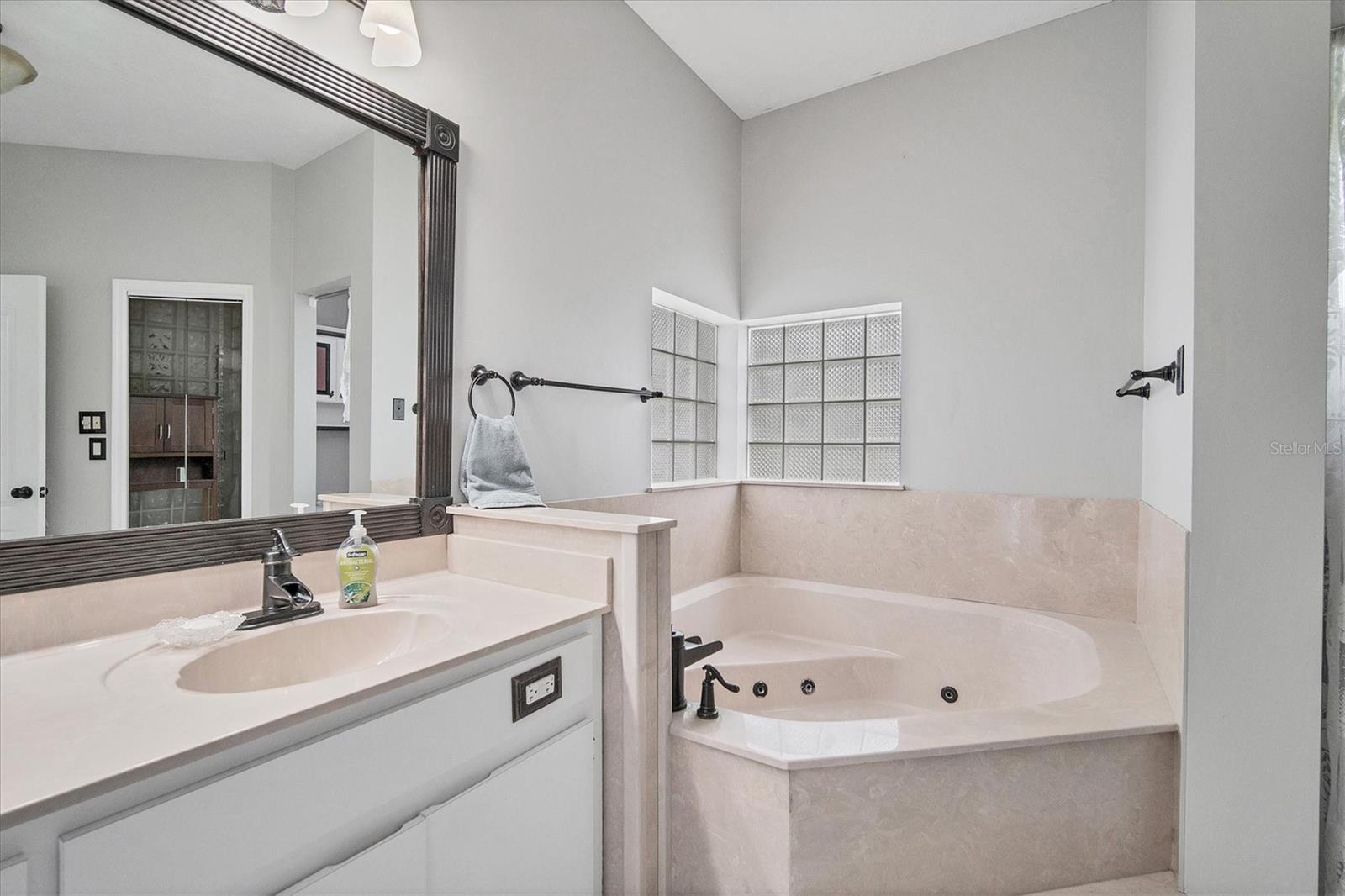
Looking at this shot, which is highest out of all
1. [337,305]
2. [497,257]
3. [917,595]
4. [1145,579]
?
[497,257]

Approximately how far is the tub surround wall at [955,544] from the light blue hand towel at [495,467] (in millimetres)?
1531

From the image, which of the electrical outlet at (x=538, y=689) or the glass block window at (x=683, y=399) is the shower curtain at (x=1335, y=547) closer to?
the electrical outlet at (x=538, y=689)

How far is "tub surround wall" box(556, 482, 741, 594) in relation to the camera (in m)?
2.43

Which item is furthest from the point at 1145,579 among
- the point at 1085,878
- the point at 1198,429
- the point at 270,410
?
the point at 270,410

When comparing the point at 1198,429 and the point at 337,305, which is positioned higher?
the point at 337,305

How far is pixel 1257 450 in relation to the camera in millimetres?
1374

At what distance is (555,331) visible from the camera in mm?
2045

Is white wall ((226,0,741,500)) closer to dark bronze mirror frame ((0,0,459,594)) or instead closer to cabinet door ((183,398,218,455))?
dark bronze mirror frame ((0,0,459,594))

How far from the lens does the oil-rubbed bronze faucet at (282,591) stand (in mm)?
1175

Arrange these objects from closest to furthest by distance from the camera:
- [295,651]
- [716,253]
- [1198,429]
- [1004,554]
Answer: [295,651]
[1198,429]
[1004,554]
[716,253]

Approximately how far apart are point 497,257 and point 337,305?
20.7 inches

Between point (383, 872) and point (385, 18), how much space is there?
1.67m

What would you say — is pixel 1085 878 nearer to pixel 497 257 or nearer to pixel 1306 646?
pixel 1306 646

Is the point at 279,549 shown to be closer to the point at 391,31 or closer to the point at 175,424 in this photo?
the point at 175,424
